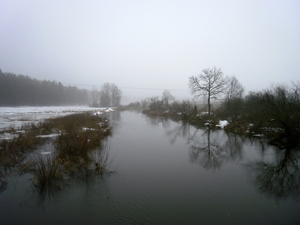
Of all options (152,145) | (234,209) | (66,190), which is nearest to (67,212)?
(66,190)

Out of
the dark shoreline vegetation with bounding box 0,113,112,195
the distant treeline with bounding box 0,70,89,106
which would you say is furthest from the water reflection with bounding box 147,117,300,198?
the distant treeline with bounding box 0,70,89,106

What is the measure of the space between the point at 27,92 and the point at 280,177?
265 feet

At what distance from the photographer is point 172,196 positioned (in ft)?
18.2

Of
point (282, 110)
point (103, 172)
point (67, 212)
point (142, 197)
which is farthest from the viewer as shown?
point (282, 110)

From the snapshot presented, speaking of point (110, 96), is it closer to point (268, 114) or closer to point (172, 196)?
point (268, 114)

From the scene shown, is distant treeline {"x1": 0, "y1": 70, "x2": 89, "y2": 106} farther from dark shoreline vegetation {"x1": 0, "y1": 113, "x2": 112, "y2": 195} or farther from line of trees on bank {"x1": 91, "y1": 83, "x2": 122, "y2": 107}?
dark shoreline vegetation {"x1": 0, "y1": 113, "x2": 112, "y2": 195}

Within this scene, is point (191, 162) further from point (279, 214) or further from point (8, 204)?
point (8, 204)

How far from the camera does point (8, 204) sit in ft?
16.2

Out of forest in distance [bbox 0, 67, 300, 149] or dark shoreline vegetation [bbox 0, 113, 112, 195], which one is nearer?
dark shoreline vegetation [bbox 0, 113, 112, 195]

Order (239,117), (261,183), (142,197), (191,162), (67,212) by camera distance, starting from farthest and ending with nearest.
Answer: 1. (239,117)
2. (191,162)
3. (261,183)
4. (142,197)
5. (67,212)

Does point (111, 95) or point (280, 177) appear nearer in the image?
point (280, 177)

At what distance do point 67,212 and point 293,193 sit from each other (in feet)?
23.8

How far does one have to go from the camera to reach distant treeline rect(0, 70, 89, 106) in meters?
59.9

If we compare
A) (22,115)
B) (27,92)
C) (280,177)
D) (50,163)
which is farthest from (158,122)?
(27,92)
